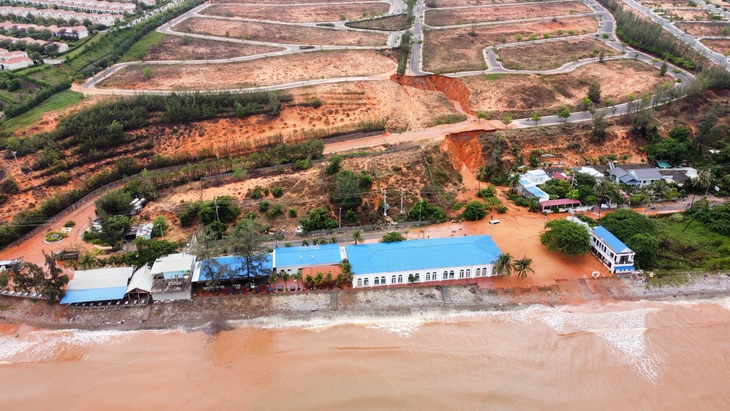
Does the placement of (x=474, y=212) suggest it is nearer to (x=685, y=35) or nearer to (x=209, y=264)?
(x=209, y=264)

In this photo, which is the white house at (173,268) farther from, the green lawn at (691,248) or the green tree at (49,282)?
the green lawn at (691,248)

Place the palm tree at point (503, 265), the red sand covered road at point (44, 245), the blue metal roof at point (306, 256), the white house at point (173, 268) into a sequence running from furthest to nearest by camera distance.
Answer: the red sand covered road at point (44, 245) < the blue metal roof at point (306, 256) < the palm tree at point (503, 265) < the white house at point (173, 268)

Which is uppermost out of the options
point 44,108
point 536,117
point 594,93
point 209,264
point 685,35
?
point 685,35

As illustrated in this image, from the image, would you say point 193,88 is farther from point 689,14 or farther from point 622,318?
point 689,14

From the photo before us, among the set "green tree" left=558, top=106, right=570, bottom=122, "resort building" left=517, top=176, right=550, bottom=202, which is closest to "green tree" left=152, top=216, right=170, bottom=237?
"resort building" left=517, top=176, right=550, bottom=202

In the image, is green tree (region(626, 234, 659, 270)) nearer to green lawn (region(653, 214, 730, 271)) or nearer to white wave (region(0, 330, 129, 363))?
green lawn (region(653, 214, 730, 271))

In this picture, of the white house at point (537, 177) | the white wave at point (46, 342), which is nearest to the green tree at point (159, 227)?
the white wave at point (46, 342)

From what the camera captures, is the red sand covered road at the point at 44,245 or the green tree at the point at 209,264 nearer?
the green tree at the point at 209,264

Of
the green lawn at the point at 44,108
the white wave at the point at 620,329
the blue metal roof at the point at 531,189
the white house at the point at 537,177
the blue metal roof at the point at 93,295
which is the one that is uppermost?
the green lawn at the point at 44,108

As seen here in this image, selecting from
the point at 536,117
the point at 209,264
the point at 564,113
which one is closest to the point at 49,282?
the point at 209,264
